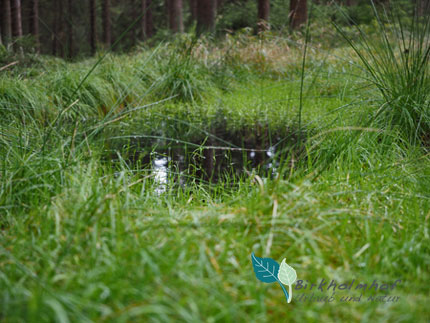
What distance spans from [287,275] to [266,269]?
0.21 feet

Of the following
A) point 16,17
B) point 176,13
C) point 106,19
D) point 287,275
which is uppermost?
point 176,13

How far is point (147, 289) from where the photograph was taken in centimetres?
90

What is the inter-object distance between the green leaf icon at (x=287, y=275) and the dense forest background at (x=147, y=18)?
1073 mm

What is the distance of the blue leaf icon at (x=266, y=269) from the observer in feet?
3.30

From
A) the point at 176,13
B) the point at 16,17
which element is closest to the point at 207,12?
the point at 176,13

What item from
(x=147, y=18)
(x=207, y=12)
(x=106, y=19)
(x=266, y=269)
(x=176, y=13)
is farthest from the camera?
(x=147, y=18)

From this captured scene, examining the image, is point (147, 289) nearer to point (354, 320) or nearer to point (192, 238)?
point (192, 238)

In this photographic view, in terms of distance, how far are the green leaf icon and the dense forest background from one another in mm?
1073

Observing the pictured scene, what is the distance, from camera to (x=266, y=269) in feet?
3.39

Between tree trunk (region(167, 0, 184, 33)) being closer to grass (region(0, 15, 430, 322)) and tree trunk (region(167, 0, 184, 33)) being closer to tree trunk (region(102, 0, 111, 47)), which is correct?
tree trunk (region(102, 0, 111, 47))

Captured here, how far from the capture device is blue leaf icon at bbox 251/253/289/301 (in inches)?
39.6

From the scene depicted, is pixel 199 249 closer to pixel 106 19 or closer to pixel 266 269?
pixel 266 269

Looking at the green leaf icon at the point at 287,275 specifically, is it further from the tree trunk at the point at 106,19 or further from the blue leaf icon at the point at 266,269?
the tree trunk at the point at 106,19

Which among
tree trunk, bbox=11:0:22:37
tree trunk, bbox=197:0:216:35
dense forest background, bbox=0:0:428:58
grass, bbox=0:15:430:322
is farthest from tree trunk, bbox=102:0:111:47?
grass, bbox=0:15:430:322
